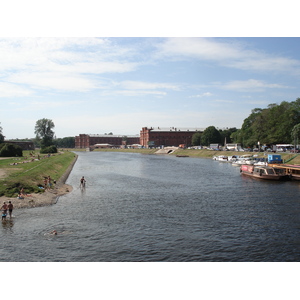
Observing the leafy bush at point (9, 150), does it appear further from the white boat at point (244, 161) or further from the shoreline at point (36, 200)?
the shoreline at point (36, 200)

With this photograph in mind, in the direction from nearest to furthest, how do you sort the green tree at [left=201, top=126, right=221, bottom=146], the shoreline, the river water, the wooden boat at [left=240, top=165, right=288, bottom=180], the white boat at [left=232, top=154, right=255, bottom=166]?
the river water < the shoreline < the wooden boat at [left=240, top=165, right=288, bottom=180] < the white boat at [left=232, top=154, right=255, bottom=166] < the green tree at [left=201, top=126, right=221, bottom=146]

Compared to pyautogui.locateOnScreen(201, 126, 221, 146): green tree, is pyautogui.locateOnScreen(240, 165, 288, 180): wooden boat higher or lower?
lower

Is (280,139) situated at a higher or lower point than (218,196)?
higher

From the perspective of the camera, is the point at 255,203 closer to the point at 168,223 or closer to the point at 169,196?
the point at 169,196

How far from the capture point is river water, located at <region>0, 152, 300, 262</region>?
19.9 m

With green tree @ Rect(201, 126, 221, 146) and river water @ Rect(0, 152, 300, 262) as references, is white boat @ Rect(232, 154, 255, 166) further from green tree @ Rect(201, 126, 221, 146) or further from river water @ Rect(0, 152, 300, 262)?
green tree @ Rect(201, 126, 221, 146)

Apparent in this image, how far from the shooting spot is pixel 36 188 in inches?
1591

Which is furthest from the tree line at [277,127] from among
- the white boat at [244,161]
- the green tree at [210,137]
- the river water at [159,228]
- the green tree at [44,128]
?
the green tree at [44,128]

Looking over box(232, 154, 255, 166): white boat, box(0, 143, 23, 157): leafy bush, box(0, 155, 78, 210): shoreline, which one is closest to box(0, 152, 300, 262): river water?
box(0, 155, 78, 210): shoreline

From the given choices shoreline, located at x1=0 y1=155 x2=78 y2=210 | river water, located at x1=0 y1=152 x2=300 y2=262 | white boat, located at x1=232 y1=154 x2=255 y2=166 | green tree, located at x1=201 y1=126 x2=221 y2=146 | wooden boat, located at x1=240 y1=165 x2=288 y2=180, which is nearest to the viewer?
river water, located at x1=0 y1=152 x2=300 y2=262

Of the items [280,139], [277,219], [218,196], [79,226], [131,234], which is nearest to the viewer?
[131,234]

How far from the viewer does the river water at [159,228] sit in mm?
19906
